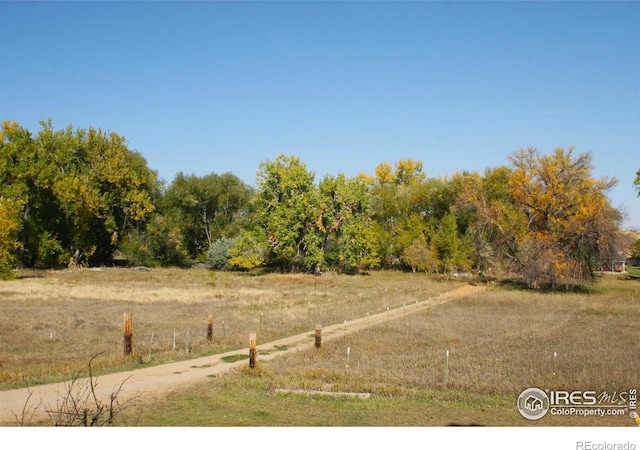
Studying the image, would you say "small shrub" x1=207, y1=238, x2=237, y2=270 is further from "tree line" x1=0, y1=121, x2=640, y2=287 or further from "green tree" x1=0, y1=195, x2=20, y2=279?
"green tree" x1=0, y1=195, x2=20, y2=279

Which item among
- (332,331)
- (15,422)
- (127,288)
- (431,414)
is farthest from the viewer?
(127,288)

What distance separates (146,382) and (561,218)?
40.4 m

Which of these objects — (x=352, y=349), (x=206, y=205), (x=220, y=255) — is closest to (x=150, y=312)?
(x=352, y=349)

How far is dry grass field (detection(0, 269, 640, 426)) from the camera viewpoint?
1367 centimetres

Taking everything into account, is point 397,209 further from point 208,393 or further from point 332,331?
point 208,393

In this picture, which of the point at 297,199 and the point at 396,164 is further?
the point at 396,164

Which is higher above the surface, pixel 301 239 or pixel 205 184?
pixel 205 184

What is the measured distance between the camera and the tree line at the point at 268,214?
51.2m

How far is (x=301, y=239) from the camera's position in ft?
219

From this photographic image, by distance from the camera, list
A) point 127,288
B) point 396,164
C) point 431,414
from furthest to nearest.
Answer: point 396,164
point 127,288
point 431,414

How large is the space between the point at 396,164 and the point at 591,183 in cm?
7383

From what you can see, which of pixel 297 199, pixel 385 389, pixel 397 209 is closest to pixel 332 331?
pixel 385 389

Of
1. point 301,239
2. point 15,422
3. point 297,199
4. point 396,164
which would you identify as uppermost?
point 396,164

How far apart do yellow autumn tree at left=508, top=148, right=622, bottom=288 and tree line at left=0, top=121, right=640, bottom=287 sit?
146 mm
